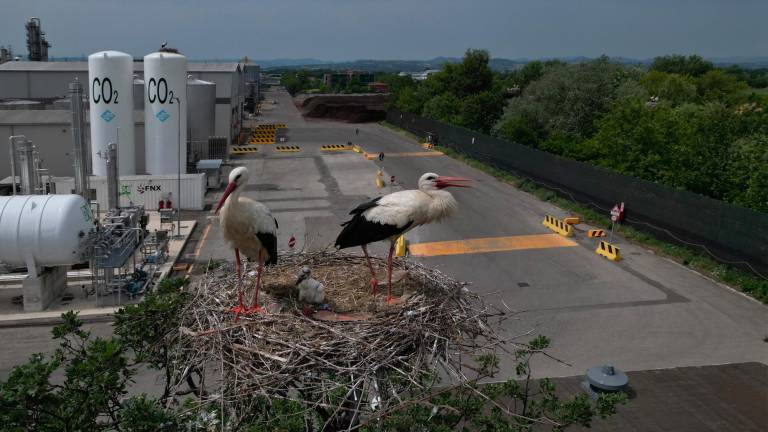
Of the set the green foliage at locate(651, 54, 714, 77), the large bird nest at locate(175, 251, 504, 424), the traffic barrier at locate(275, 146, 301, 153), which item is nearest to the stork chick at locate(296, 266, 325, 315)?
the large bird nest at locate(175, 251, 504, 424)

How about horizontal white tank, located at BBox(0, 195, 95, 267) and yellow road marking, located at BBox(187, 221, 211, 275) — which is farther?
yellow road marking, located at BBox(187, 221, 211, 275)

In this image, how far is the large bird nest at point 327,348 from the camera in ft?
22.2

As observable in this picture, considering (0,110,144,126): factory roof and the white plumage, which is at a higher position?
the white plumage

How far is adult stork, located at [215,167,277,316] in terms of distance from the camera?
27.0 feet

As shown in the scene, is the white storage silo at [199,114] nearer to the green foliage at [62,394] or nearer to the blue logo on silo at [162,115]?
the blue logo on silo at [162,115]

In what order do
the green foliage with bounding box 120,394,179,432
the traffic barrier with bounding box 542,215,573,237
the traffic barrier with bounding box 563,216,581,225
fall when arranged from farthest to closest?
the traffic barrier with bounding box 563,216,581,225 → the traffic barrier with bounding box 542,215,573,237 → the green foliage with bounding box 120,394,179,432

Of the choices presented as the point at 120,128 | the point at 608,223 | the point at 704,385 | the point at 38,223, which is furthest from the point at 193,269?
the point at 608,223

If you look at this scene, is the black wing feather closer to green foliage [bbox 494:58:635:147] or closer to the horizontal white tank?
the horizontal white tank

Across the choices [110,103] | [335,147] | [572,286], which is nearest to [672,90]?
[335,147]

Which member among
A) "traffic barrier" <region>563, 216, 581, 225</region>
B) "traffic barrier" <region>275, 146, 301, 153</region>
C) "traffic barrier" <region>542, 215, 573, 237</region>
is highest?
"traffic barrier" <region>563, 216, 581, 225</region>

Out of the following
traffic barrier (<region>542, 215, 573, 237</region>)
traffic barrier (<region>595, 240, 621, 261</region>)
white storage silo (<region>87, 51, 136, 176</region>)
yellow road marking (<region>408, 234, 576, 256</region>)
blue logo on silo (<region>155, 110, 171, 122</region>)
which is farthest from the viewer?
blue logo on silo (<region>155, 110, 171, 122</region>)

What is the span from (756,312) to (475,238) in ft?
33.0

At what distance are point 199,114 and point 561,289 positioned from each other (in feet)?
85.6

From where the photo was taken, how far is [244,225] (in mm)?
8367
